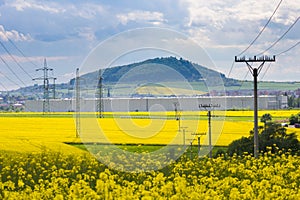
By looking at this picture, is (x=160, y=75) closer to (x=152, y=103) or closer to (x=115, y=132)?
(x=115, y=132)

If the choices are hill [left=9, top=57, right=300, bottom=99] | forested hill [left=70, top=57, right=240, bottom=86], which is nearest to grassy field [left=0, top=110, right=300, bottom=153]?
hill [left=9, top=57, right=300, bottom=99]

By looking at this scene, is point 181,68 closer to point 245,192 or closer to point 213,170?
point 213,170

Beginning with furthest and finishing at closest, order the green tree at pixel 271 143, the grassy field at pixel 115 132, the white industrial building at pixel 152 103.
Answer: the white industrial building at pixel 152 103
the grassy field at pixel 115 132
the green tree at pixel 271 143

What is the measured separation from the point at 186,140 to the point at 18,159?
51.8 feet

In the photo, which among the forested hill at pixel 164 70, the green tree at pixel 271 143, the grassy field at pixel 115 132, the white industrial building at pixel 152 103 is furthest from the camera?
the white industrial building at pixel 152 103

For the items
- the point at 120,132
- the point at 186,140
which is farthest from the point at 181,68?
the point at 120,132

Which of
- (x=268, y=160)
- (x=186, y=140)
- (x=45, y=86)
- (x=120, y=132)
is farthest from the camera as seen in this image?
(x=45, y=86)

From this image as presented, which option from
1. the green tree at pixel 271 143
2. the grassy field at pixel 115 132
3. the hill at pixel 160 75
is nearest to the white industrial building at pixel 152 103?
the grassy field at pixel 115 132

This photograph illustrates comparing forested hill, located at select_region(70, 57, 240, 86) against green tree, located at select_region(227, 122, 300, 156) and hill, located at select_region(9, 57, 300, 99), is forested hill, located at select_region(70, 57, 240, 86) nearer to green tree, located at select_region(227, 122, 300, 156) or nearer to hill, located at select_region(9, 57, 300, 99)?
hill, located at select_region(9, 57, 300, 99)

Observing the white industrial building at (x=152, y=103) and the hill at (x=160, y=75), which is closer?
the hill at (x=160, y=75)

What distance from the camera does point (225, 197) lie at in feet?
37.5

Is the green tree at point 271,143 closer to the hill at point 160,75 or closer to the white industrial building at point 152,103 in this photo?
the hill at point 160,75

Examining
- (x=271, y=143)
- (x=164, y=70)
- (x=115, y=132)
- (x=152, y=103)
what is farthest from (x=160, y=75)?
(x=152, y=103)

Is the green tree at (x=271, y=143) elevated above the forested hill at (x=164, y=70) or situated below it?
below
